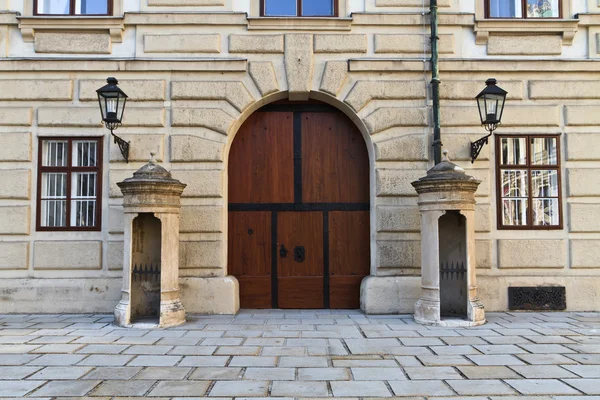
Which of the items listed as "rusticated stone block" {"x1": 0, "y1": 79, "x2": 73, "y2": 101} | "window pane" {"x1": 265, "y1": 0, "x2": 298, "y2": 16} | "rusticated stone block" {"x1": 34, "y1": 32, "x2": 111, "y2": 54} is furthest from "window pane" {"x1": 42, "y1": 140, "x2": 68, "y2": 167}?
"window pane" {"x1": 265, "y1": 0, "x2": 298, "y2": 16}

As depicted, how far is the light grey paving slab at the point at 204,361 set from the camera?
4922 millimetres

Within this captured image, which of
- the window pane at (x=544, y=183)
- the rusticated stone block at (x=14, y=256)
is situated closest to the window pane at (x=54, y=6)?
the rusticated stone block at (x=14, y=256)

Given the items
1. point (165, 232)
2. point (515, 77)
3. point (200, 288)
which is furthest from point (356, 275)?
point (515, 77)

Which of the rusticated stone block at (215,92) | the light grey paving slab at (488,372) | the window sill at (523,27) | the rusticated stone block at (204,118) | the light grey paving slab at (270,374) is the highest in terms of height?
the window sill at (523,27)

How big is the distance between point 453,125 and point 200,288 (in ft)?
16.7

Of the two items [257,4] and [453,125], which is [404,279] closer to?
[453,125]

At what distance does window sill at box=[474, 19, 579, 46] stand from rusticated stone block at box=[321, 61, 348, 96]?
2404 millimetres

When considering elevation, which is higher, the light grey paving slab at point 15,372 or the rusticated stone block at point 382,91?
the rusticated stone block at point 382,91

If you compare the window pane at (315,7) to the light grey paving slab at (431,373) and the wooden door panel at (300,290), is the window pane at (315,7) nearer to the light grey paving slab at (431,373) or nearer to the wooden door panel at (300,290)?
the wooden door panel at (300,290)

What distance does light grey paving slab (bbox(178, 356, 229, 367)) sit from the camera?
4922 mm

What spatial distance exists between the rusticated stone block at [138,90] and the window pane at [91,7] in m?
1.40

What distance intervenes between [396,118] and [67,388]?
6.19 meters

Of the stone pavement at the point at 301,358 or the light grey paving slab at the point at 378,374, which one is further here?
the light grey paving slab at the point at 378,374

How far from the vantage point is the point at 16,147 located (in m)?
7.96
